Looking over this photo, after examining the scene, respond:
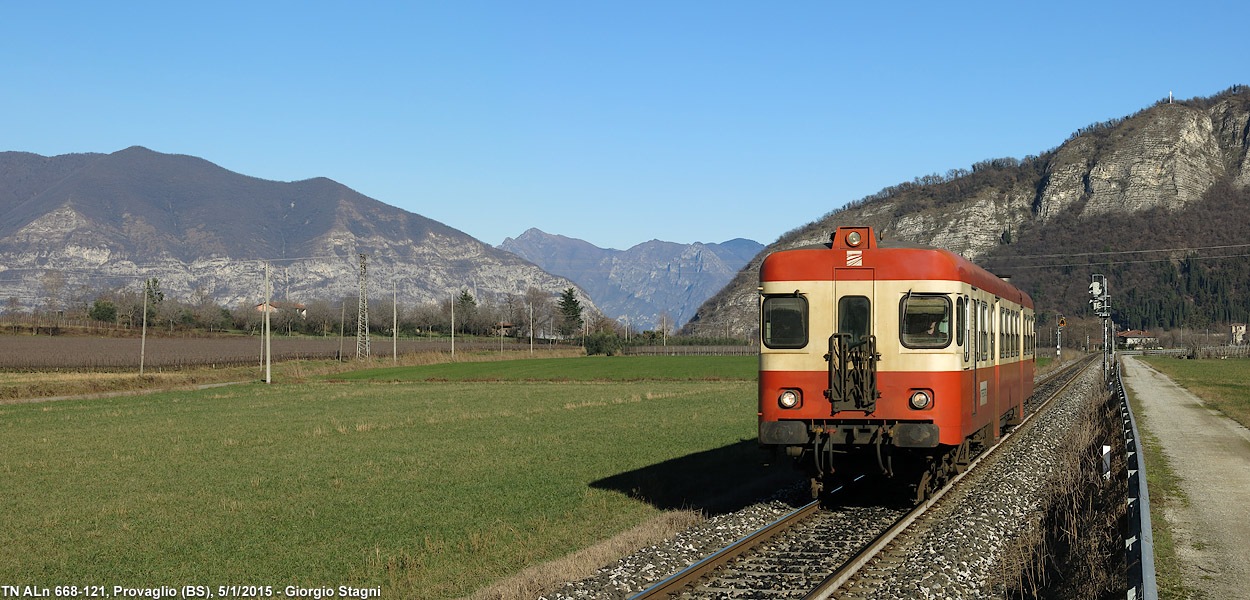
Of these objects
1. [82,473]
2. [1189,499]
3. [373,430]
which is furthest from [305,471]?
[1189,499]

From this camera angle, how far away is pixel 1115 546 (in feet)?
36.3

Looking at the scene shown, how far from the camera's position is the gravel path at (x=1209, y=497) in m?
10.7

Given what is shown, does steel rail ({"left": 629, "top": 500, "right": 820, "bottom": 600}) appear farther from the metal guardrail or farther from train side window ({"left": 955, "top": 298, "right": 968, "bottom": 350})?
the metal guardrail

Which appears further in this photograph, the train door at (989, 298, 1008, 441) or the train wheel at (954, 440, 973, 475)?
the train door at (989, 298, 1008, 441)

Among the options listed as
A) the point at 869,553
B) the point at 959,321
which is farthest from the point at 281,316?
the point at 869,553

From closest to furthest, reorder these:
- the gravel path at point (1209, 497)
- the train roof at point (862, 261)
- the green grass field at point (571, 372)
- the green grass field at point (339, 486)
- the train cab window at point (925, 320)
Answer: the gravel path at point (1209, 497) → the green grass field at point (339, 486) → the train cab window at point (925, 320) → the train roof at point (862, 261) → the green grass field at point (571, 372)

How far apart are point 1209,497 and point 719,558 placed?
959cm

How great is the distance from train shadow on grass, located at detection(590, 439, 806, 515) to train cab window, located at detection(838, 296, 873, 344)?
2.28 meters

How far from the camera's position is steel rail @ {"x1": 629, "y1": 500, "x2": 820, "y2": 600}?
9664 mm

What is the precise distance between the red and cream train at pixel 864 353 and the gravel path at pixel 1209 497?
3.23 meters

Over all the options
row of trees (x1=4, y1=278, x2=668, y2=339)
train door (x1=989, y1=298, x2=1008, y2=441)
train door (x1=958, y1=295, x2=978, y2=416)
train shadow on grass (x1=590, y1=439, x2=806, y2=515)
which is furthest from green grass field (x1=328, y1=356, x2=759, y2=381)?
row of trees (x1=4, y1=278, x2=668, y2=339)

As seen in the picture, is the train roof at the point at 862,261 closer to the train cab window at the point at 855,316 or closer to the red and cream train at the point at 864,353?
the red and cream train at the point at 864,353

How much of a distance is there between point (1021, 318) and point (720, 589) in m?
15.4

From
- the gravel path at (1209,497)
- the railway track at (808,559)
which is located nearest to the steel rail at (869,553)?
the railway track at (808,559)
